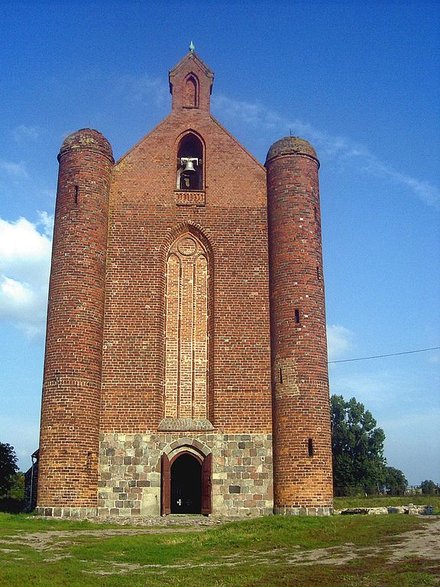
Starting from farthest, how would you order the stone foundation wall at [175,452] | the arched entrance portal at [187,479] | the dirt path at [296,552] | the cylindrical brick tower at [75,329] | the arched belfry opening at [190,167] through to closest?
the arched belfry opening at [190,167] < the arched entrance portal at [187,479] < the stone foundation wall at [175,452] < the cylindrical brick tower at [75,329] < the dirt path at [296,552]

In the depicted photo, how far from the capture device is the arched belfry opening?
2583 cm

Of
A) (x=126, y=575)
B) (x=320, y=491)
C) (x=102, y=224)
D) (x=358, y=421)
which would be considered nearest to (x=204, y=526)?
(x=320, y=491)

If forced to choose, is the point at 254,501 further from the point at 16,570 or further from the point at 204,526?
the point at 16,570

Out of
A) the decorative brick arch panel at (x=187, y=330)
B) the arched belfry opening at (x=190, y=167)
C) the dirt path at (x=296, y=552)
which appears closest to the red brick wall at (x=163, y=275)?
the decorative brick arch panel at (x=187, y=330)

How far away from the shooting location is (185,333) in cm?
2388

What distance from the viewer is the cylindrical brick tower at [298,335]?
21.2 metres

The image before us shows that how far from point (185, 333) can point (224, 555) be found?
10.9 meters

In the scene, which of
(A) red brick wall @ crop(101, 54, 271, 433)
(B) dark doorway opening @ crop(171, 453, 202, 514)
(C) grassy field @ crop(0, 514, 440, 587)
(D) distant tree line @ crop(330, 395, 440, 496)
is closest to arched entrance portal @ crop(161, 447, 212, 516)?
(B) dark doorway opening @ crop(171, 453, 202, 514)

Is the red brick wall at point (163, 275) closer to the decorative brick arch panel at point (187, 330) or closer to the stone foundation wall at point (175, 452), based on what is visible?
the decorative brick arch panel at point (187, 330)

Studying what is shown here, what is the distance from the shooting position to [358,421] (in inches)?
2506

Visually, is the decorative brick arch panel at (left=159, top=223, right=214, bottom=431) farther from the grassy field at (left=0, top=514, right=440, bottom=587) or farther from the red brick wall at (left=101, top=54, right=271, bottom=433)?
the grassy field at (left=0, top=514, right=440, bottom=587)

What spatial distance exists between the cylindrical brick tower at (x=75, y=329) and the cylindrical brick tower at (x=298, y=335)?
19.4ft

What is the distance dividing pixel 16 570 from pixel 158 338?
12.0 metres

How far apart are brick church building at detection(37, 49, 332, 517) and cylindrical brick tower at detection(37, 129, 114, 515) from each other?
48mm
